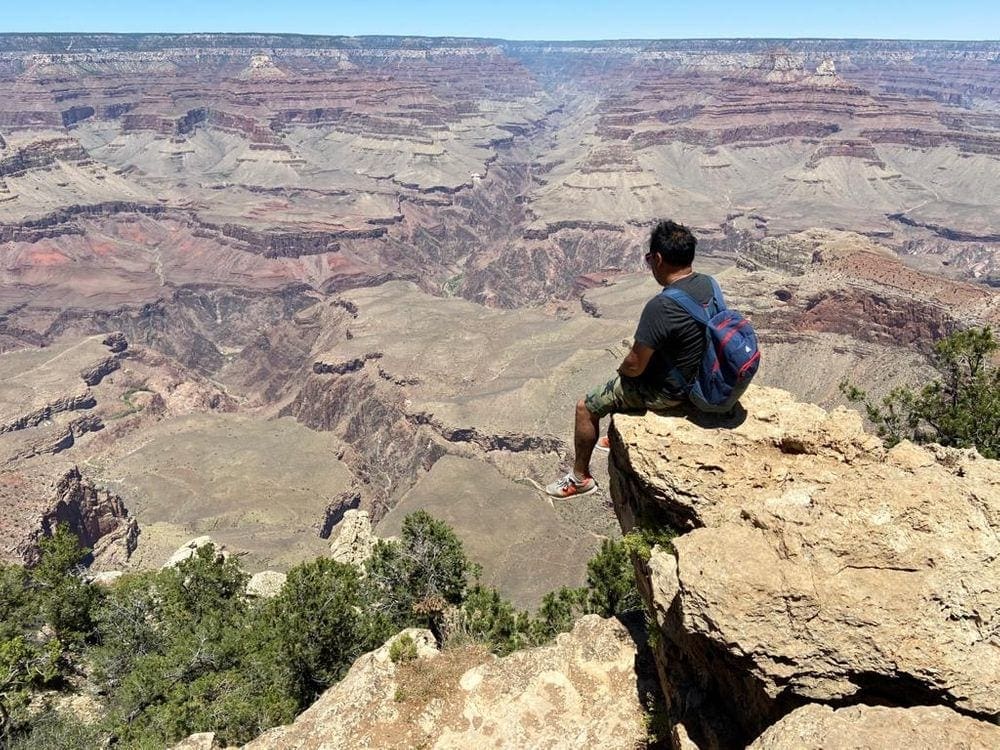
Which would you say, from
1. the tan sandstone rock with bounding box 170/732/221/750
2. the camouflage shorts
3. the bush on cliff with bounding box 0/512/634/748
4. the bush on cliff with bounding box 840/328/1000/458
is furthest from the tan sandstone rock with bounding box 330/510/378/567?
the camouflage shorts

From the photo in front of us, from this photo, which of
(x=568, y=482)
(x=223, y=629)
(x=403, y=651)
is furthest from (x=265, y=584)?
(x=568, y=482)

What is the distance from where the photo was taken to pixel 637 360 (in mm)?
11000

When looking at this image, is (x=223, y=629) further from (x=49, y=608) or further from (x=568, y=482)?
(x=568, y=482)

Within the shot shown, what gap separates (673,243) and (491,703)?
12.1m

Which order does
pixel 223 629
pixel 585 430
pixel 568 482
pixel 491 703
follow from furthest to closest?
pixel 223 629, pixel 491 703, pixel 568 482, pixel 585 430

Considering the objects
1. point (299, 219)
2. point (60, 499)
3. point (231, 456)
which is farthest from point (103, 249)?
point (60, 499)

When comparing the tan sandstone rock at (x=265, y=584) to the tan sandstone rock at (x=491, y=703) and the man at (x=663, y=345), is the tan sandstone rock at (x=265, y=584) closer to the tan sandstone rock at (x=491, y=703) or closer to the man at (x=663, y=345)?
the tan sandstone rock at (x=491, y=703)

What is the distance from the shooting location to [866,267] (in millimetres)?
88188

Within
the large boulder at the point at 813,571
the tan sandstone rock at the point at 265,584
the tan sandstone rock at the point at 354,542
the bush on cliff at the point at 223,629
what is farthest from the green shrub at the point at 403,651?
the tan sandstone rock at the point at 354,542

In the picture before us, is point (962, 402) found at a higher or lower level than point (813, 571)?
lower

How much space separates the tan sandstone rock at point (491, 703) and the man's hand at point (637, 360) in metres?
8.46

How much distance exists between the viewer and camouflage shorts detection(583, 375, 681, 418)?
11930 mm

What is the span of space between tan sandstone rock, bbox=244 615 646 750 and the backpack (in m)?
8.46

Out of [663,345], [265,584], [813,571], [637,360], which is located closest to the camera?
[813,571]
